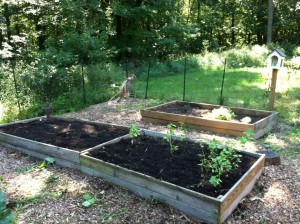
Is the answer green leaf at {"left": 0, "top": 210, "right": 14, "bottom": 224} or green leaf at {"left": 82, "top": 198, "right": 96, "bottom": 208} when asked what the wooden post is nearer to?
green leaf at {"left": 82, "top": 198, "right": 96, "bottom": 208}

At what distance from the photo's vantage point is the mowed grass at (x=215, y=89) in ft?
23.8

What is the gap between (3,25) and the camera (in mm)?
14180

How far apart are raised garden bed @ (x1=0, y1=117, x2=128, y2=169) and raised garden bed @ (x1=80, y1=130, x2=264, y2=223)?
0.31 m

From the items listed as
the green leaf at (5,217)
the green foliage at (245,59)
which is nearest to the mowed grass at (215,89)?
the green foliage at (245,59)

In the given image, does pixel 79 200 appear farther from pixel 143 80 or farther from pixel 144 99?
pixel 143 80

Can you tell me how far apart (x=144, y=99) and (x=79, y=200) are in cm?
518

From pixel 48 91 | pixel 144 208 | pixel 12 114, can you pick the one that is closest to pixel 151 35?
pixel 48 91

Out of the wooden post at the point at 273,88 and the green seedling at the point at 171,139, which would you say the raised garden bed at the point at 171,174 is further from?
the wooden post at the point at 273,88

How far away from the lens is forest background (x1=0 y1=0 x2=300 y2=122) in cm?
703

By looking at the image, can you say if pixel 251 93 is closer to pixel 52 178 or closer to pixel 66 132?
pixel 66 132

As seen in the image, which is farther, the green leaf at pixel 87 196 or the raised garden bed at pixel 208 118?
the raised garden bed at pixel 208 118

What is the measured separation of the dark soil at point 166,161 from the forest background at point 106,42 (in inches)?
133

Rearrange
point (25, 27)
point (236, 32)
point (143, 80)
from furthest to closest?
point (236, 32)
point (25, 27)
point (143, 80)

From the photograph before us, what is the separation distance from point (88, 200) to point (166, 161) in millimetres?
1009
